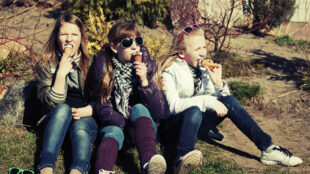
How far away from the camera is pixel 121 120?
3389 mm

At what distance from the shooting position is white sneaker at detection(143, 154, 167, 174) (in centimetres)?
284

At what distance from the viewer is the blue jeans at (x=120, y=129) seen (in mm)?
3176

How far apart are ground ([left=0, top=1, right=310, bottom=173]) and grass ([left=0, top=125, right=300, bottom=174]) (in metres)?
0.14

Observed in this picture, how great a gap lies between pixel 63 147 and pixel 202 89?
1.59 metres

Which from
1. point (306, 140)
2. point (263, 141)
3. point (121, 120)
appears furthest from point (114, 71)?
point (306, 140)

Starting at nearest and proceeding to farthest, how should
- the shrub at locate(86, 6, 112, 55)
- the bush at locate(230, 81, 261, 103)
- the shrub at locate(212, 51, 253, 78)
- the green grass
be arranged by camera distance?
the shrub at locate(86, 6, 112, 55)
the bush at locate(230, 81, 261, 103)
the shrub at locate(212, 51, 253, 78)
the green grass

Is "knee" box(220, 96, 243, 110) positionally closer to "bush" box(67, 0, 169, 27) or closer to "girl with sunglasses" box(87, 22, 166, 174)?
"girl with sunglasses" box(87, 22, 166, 174)

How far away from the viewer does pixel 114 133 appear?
125 inches

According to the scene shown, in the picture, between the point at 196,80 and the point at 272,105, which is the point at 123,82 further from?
the point at 272,105

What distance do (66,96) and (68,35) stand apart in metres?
0.62

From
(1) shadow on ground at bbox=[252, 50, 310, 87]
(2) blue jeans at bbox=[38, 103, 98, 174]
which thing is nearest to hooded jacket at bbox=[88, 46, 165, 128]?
(2) blue jeans at bbox=[38, 103, 98, 174]

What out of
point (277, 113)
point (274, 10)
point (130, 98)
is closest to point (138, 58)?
point (130, 98)

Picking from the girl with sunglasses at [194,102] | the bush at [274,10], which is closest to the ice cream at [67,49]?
the girl with sunglasses at [194,102]

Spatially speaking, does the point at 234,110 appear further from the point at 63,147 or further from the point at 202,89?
the point at 63,147
